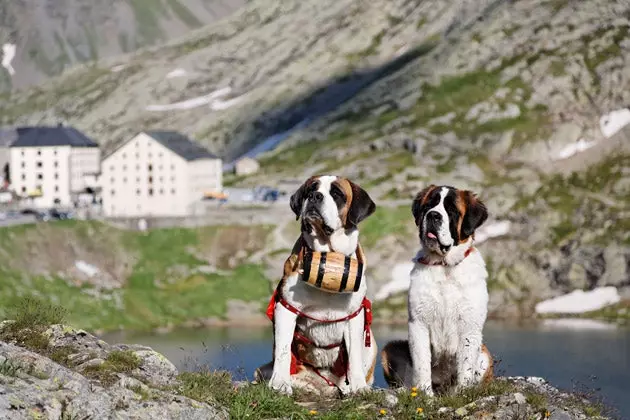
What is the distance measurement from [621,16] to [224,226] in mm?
92140

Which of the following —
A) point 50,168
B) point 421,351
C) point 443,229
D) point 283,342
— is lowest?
point 421,351

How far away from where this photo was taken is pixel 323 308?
19.8 metres

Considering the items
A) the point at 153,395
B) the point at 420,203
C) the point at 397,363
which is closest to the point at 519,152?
the point at 397,363

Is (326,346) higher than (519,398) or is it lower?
higher

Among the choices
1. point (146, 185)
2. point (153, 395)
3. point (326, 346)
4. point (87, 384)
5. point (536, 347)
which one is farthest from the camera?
point (146, 185)

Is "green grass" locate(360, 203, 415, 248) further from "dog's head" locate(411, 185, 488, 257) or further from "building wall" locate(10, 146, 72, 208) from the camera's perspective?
"dog's head" locate(411, 185, 488, 257)

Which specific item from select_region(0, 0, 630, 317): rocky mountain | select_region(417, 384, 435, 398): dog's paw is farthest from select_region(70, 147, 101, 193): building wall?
select_region(417, 384, 435, 398): dog's paw

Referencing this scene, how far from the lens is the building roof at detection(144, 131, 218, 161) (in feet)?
487

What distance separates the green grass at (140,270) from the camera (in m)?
120

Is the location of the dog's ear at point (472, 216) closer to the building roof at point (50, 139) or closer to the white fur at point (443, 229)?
the white fur at point (443, 229)

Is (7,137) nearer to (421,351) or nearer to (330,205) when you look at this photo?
(330,205)

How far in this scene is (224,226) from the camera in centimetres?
13388

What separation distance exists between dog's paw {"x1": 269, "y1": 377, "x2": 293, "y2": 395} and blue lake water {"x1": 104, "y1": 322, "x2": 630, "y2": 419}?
52.7 metres

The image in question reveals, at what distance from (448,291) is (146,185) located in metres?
127
